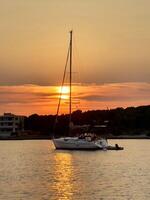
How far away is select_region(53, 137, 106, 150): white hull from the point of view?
10194 cm

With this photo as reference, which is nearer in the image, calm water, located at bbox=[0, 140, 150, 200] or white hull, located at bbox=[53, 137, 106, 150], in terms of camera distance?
calm water, located at bbox=[0, 140, 150, 200]

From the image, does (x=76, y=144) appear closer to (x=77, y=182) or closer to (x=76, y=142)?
(x=76, y=142)

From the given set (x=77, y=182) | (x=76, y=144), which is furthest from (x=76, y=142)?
(x=77, y=182)

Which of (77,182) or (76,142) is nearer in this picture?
(77,182)

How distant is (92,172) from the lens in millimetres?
65938

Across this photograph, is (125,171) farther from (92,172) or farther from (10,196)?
(10,196)

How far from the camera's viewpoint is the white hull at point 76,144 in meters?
102

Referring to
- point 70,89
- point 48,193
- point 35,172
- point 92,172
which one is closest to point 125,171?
point 92,172

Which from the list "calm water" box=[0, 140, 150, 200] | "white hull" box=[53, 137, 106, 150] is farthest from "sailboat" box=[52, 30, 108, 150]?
"calm water" box=[0, 140, 150, 200]

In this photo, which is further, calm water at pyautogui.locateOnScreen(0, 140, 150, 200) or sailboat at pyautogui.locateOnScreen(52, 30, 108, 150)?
sailboat at pyautogui.locateOnScreen(52, 30, 108, 150)

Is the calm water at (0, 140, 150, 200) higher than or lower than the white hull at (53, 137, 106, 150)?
lower

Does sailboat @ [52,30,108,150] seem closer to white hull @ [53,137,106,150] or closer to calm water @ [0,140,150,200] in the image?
white hull @ [53,137,106,150]

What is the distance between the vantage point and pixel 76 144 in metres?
102

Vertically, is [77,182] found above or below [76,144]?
below
